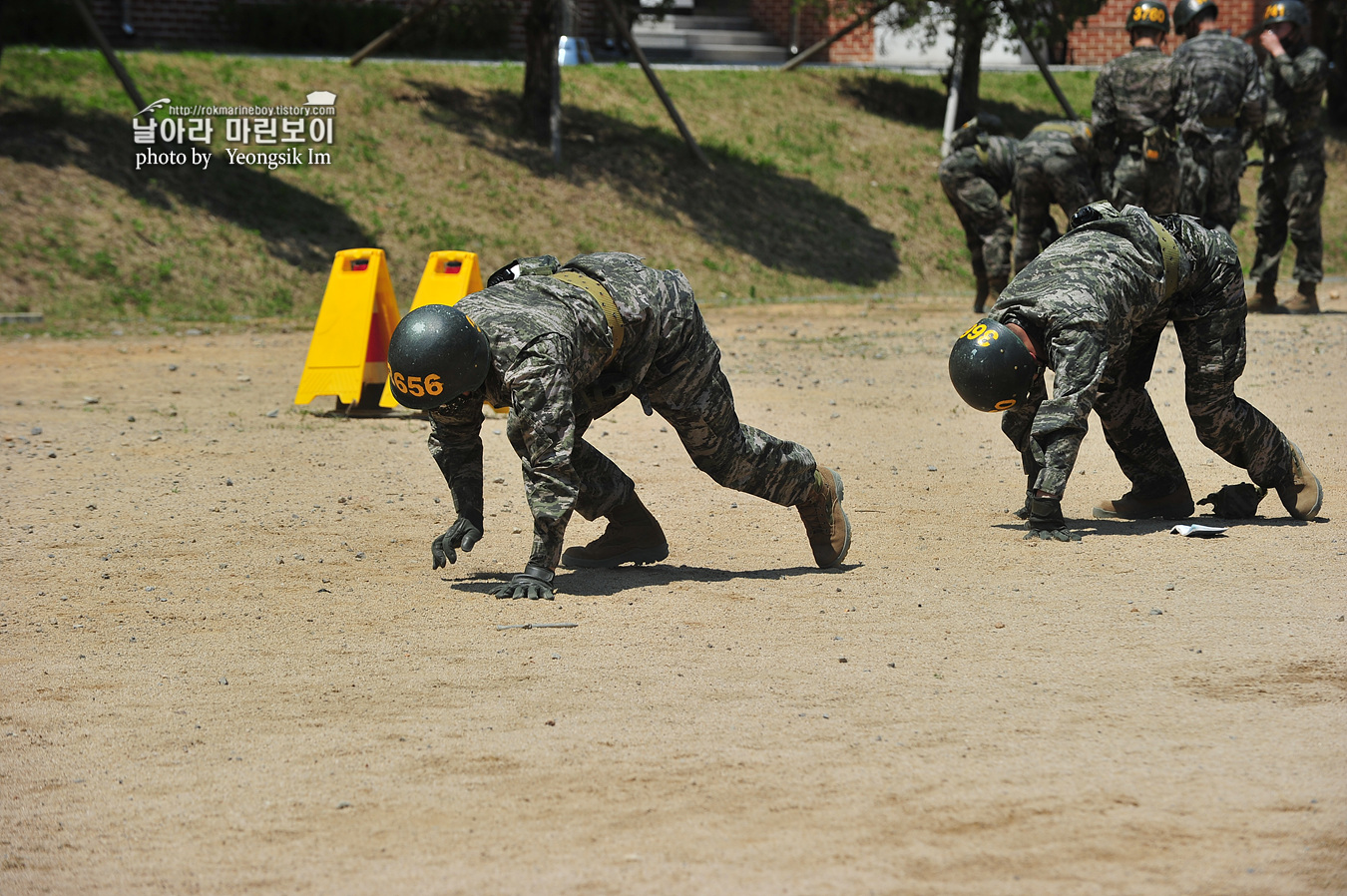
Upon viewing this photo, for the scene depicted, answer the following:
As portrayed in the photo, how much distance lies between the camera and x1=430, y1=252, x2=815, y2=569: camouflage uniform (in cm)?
497

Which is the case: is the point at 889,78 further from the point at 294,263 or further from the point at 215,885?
the point at 215,885

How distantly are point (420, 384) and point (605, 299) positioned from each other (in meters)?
0.83

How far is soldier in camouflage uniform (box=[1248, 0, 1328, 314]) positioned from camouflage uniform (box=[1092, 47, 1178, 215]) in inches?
60.0

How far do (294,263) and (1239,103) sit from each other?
1036cm

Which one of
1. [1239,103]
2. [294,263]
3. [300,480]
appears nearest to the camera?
[300,480]

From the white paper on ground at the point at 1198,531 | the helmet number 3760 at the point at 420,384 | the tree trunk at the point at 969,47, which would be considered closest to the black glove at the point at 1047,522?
the white paper on ground at the point at 1198,531

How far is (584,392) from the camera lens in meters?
5.35

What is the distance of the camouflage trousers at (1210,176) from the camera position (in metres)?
12.2

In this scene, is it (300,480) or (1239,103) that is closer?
(300,480)

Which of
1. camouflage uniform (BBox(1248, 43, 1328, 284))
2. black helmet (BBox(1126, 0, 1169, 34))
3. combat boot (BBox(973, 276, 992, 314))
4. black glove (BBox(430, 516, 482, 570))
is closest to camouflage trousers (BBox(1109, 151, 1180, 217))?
black helmet (BBox(1126, 0, 1169, 34))

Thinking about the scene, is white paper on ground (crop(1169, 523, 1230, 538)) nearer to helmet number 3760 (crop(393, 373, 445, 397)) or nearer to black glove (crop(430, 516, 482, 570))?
black glove (crop(430, 516, 482, 570))

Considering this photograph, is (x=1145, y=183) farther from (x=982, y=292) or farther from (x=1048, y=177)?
(x=982, y=292)

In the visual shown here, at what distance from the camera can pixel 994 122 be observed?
14.0 meters

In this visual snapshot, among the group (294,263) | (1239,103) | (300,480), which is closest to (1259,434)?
(300,480)
